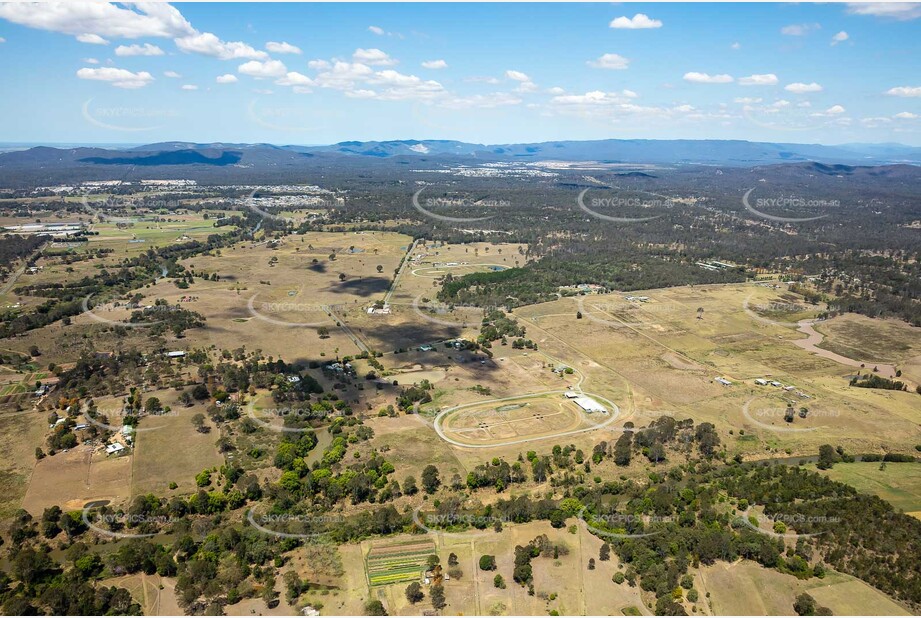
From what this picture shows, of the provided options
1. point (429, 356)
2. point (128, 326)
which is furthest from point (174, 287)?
point (429, 356)

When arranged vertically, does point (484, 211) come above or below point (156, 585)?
above

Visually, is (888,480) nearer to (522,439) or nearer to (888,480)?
(888,480)

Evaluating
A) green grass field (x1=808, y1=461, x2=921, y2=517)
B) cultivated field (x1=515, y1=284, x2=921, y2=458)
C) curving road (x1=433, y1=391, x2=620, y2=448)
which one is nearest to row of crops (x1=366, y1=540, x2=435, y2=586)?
curving road (x1=433, y1=391, x2=620, y2=448)

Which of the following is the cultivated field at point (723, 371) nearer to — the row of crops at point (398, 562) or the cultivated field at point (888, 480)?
the cultivated field at point (888, 480)

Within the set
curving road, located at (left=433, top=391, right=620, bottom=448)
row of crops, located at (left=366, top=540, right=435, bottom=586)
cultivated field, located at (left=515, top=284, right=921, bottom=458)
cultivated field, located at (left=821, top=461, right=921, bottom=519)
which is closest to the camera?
row of crops, located at (left=366, top=540, right=435, bottom=586)

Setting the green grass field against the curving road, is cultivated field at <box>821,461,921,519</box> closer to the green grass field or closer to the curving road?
the green grass field

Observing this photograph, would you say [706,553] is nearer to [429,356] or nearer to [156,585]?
[156,585]

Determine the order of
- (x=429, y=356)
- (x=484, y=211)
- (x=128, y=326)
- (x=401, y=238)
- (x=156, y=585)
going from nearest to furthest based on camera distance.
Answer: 1. (x=156, y=585)
2. (x=429, y=356)
3. (x=128, y=326)
4. (x=401, y=238)
5. (x=484, y=211)

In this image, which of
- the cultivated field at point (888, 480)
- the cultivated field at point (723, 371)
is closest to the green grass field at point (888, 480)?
the cultivated field at point (888, 480)
